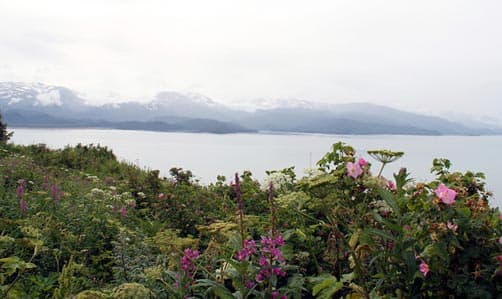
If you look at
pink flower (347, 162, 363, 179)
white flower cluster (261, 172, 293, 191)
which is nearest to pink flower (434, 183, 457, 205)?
pink flower (347, 162, 363, 179)

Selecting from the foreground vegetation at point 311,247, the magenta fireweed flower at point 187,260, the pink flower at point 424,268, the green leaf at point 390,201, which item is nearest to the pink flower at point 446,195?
the foreground vegetation at point 311,247

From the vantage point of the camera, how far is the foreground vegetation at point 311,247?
2.11 metres

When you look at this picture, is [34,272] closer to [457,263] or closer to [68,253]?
[68,253]

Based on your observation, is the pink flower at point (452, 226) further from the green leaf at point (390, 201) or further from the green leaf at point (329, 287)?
the green leaf at point (329, 287)

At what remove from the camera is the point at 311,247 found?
3152 mm

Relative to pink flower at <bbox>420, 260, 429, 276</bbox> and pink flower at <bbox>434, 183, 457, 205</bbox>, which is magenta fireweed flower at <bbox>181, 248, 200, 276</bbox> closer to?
pink flower at <bbox>420, 260, 429, 276</bbox>

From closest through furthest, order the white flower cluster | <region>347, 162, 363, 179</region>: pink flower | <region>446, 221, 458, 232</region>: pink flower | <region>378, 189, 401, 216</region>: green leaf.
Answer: <region>446, 221, 458, 232</region>: pink flower → <region>378, 189, 401, 216</region>: green leaf → <region>347, 162, 363, 179</region>: pink flower → the white flower cluster

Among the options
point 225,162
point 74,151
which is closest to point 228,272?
point 74,151

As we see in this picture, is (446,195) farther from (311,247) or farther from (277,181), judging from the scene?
(277,181)

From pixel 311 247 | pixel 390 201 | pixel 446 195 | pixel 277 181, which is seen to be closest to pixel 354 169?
pixel 390 201

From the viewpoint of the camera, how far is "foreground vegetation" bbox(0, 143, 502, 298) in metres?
2.11

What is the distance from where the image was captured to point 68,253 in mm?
3514

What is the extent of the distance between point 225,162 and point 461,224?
13.9 metres

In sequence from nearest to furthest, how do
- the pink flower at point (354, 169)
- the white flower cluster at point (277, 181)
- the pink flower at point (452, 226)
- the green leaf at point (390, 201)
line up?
the pink flower at point (452, 226) < the green leaf at point (390, 201) < the pink flower at point (354, 169) < the white flower cluster at point (277, 181)
